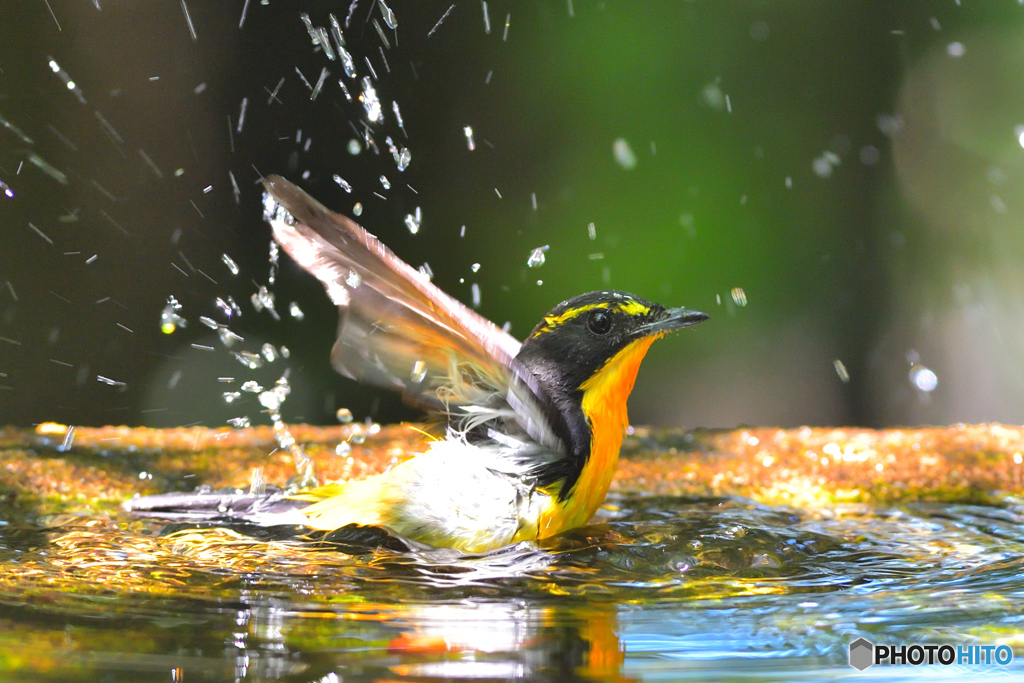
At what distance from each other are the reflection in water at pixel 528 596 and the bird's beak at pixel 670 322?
46cm

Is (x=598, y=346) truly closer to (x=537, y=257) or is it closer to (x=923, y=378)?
(x=537, y=257)

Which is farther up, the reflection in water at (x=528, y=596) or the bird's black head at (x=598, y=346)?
the bird's black head at (x=598, y=346)

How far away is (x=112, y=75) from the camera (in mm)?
5539

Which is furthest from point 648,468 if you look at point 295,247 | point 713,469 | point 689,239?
point 689,239

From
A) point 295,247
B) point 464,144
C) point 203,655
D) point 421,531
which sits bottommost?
point 203,655

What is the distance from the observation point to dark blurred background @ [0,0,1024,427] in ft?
18.2

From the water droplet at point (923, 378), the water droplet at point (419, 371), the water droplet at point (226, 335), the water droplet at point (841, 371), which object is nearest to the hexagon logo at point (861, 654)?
the water droplet at point (419, 371)

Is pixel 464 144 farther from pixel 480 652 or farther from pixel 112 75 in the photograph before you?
pixel 480 652

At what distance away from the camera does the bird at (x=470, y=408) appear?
7.55ft

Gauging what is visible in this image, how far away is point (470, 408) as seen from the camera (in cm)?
255

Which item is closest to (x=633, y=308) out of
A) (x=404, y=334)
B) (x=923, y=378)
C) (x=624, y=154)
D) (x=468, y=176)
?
(x=404, y=334)

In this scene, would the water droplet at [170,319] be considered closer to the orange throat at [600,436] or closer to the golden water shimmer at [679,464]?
the golden water shimmer at [679,464]

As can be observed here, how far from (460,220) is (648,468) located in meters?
3.03

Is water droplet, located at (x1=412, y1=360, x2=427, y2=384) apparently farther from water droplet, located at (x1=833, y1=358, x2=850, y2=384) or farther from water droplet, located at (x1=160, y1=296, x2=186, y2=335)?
water droplet, located at (x1=833, y1=358, x2=850, y2=384)
